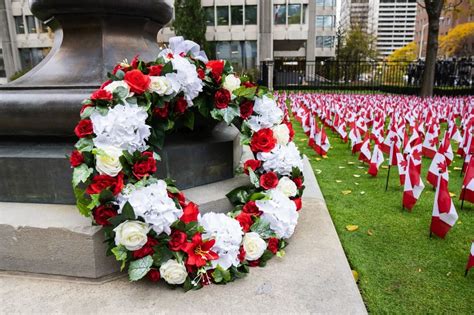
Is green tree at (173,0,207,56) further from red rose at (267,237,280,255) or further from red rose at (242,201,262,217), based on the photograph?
red rose at (267,237,280,255)

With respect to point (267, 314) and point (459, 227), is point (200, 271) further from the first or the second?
point (459, 227)

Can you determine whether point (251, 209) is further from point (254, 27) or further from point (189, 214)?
point (254, 27)

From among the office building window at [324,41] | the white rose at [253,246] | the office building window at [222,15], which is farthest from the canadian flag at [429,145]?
the office building window at [324,41]

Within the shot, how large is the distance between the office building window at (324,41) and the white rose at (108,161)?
44788 millimetres

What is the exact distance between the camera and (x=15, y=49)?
38562 millimetres

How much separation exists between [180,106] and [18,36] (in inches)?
1752

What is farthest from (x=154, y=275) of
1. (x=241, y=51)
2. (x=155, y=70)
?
(x=241, y=51)

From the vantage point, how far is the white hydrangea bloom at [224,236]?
2145mm

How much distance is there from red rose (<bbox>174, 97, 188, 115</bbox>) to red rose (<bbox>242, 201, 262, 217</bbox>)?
2.55 feet

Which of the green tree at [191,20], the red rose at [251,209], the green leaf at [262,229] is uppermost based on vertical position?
the green tree at [191,20]

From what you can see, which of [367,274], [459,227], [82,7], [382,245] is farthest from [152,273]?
[459,227]

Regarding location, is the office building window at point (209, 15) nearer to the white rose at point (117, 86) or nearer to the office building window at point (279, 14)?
the office building window at point (279, 14)

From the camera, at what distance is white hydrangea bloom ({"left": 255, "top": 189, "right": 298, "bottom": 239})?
7.91 ft

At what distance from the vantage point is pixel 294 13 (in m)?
36.9
